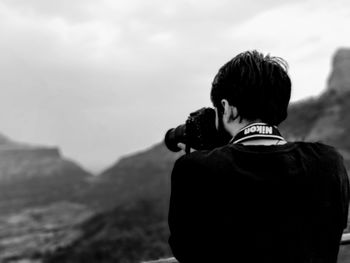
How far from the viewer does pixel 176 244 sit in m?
1.19

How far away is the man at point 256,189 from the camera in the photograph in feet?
3.66

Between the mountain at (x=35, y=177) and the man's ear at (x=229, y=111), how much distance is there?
61.9m

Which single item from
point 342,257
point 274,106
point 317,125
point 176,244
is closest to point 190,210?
point 176,244

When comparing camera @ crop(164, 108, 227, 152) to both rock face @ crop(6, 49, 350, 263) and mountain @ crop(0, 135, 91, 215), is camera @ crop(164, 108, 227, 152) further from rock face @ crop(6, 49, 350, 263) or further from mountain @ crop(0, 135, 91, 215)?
mountain @ crop(0, 135, 91, 215)

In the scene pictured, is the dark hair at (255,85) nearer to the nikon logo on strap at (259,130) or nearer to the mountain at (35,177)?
the nikon logo on strap at (259,130)

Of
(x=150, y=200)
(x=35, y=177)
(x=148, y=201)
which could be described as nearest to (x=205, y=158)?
(x=148, y=201)

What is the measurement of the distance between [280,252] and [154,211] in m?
40.3

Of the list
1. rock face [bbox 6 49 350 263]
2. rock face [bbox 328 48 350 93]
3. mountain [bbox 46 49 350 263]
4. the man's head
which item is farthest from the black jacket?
rock face [bbox 328 48 350 93]

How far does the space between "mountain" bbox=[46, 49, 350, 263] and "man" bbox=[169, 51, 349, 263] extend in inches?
944

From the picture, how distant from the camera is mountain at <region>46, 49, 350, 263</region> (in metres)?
31.7

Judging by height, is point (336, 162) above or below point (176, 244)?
above

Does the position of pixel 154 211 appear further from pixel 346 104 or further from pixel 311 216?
pixel 311 216

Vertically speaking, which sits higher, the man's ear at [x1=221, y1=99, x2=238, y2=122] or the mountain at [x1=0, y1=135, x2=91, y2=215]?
the mountain at [x1=0, y1=135, x2=91, y2=215]

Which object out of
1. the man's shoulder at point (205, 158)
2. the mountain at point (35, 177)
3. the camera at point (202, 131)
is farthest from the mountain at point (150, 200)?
the man's shoulder at point (205, 158)
